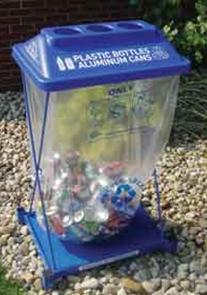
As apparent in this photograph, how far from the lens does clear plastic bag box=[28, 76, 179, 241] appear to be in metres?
2.97

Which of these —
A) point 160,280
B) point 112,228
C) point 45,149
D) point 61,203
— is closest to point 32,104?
point 45,149

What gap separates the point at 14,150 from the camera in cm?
445

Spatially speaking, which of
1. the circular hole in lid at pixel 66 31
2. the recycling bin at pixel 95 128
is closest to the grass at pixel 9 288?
the recycling bin at pixel 95 128

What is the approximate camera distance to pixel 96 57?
289 cm

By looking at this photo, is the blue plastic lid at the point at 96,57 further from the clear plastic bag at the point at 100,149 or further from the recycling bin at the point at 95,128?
the clear plastic bag at the point at 100,149

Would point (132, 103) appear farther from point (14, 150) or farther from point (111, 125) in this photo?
point (14, 150)

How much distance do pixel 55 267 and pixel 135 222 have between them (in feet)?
1.71

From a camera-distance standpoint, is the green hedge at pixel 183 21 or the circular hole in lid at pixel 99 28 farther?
the green hedge at pixel 183 21

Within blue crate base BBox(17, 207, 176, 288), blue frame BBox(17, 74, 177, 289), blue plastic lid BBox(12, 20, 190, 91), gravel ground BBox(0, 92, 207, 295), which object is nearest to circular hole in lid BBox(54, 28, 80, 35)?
blue plastic lid BBox(12, 20, 190, 91)

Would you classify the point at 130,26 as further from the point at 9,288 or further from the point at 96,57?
the point at 9,288

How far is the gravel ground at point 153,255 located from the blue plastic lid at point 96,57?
3.02 feet

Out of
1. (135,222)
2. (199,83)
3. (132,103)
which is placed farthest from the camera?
(199,83)

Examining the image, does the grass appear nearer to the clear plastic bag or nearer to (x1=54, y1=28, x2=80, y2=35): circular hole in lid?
the clear plastic bag

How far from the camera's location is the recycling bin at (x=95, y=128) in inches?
114
